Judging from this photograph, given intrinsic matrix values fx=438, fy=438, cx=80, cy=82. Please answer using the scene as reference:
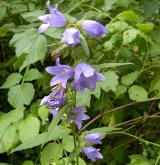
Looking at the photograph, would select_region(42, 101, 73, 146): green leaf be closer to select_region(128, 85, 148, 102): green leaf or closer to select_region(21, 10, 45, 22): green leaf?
select_region(128, 85, 148, 102): green leaf

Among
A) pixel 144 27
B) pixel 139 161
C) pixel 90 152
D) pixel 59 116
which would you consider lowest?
pixel 139 161

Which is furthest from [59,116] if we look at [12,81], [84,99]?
[12,81]

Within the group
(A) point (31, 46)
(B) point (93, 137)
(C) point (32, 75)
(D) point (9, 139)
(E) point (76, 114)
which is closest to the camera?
(E) point (76, 114)

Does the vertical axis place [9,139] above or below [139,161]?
above

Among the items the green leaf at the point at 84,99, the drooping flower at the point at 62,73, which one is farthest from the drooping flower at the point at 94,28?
the green leaf at the point at 84,99

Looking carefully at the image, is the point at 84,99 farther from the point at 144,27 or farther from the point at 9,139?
the point at 144,27

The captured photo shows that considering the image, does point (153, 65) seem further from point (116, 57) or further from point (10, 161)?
point (10, 161)
